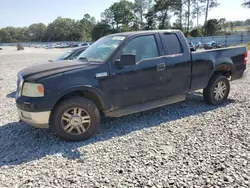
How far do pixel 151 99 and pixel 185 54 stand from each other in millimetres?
1331

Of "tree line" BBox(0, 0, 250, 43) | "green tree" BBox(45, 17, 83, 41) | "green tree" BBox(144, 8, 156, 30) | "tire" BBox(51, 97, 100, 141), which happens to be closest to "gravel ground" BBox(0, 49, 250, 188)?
"tire" BBox(51, 97, 100, 141)

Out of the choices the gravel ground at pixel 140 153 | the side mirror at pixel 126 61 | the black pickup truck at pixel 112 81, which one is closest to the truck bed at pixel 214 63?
the black pickup truck at pixel 112 81

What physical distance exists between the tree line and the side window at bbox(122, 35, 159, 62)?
44.0 metres

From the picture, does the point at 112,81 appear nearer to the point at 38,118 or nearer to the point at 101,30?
the point at 38,118

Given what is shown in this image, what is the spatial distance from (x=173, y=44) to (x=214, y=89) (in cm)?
169

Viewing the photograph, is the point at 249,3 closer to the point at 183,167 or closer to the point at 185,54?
the point at 185,54

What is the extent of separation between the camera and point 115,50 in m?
4.35

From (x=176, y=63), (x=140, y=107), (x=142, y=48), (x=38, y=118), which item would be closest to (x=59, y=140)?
(x=38, y=118)

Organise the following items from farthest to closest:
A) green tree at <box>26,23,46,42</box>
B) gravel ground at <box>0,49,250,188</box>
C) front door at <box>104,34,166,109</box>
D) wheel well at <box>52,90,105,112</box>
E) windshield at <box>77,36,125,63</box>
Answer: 1. green tree at <box>26,23,46,42</box>
2. windshield at <box>77,36,125,63</box>
3. front door at <box>104,34,166,109</box>
4. wheel well at <box>52,90,105,112</box>
5. gravel ground at <box>0,49,250,188</box>

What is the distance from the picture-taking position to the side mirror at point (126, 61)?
4121 millimetres

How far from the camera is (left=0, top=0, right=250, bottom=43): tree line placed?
56.6m

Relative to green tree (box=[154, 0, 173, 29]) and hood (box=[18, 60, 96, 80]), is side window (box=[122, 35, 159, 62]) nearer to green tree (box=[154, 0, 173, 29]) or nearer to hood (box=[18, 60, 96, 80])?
hood (box=[18, 60, 96, 80])

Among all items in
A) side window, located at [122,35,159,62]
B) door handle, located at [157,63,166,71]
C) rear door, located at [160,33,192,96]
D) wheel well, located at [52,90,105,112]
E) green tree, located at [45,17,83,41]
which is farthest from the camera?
green tree, located at [45,17,83,41]

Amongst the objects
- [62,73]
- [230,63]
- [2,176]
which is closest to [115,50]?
[62,73]
